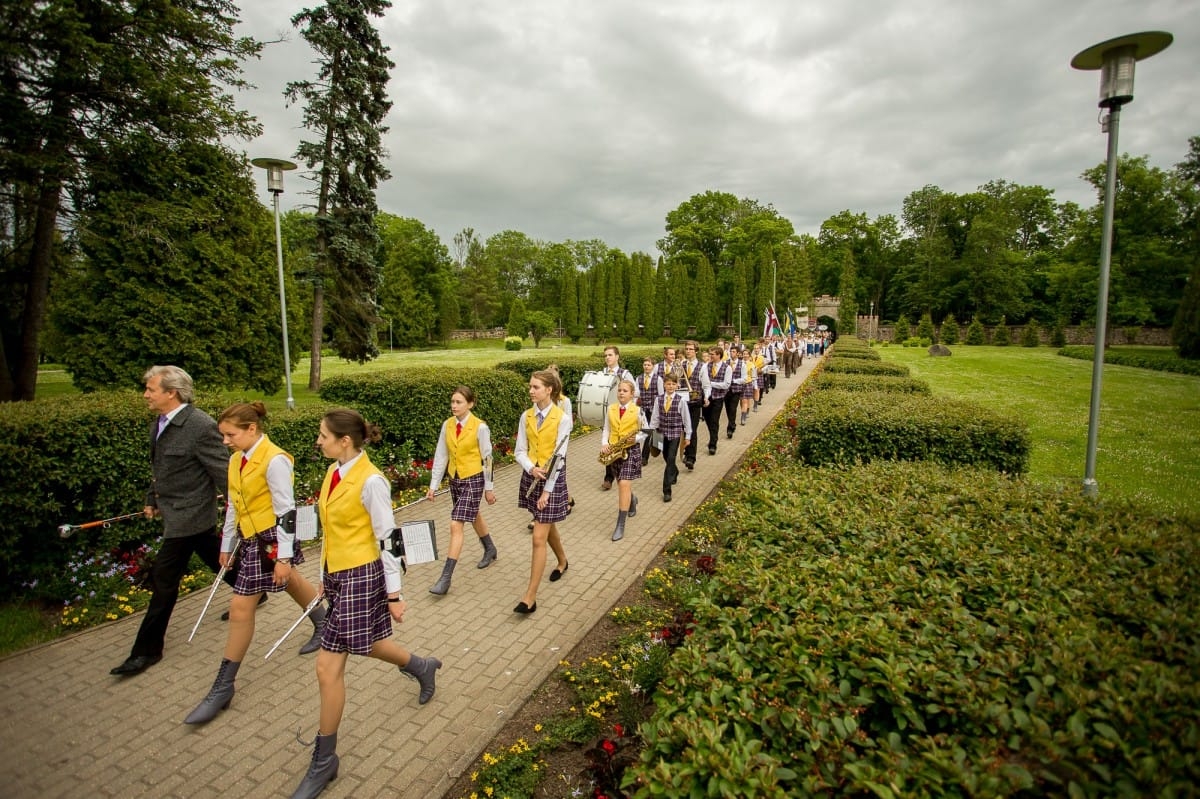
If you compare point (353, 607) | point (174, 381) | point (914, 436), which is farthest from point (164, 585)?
point (914, 436)

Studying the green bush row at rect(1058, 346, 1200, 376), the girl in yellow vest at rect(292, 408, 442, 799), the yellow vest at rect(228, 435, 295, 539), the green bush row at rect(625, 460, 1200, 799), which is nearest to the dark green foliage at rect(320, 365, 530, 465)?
the yellow vest at rect(228, 435, 295, 539)

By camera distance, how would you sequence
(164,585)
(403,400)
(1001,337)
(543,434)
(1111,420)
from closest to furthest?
1. (164,585)
2. (543,434)
3. (403,400)
4. (1111,420)
5. (1001,337)

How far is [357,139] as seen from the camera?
21.1m

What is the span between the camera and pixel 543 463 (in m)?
5.68

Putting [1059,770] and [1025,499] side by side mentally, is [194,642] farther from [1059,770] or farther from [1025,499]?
[1025,499]

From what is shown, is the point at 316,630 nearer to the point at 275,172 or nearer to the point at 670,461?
the point at 670,461

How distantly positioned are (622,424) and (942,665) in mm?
5118

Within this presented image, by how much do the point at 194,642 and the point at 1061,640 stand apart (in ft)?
20.3

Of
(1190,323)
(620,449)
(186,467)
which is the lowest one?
(620,449)

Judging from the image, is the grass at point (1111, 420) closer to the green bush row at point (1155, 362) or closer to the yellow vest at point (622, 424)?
the green bush row at point (1155, 362)

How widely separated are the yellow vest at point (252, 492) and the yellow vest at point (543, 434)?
2276 mm

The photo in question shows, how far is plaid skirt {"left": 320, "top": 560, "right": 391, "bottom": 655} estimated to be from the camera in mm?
3387

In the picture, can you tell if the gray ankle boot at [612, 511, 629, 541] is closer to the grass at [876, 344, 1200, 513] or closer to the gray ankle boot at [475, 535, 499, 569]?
the gray ankle boot at [475, 535, 499, 569]

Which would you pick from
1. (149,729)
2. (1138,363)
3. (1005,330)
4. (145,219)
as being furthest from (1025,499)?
(1005,330)
